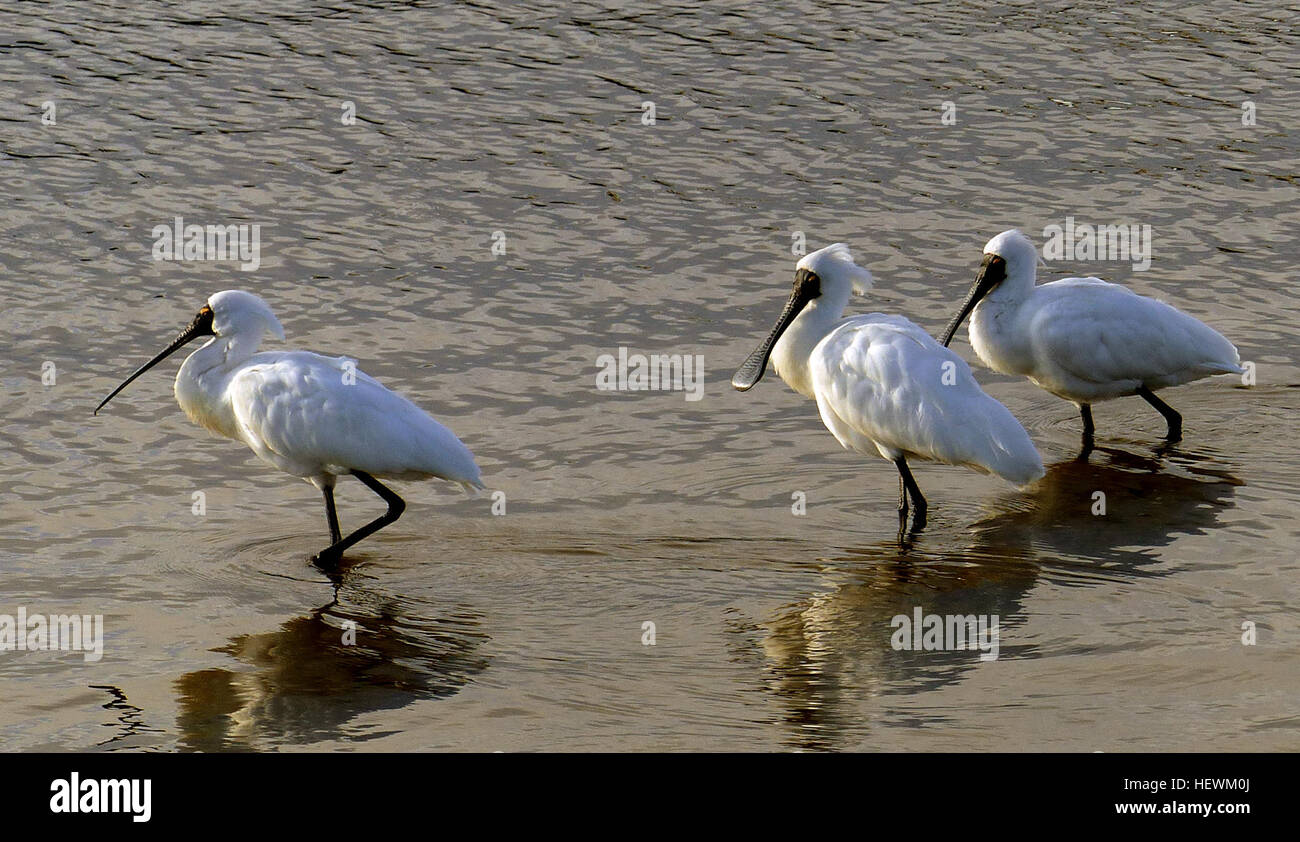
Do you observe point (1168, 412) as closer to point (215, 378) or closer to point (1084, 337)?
point (1084, 337)

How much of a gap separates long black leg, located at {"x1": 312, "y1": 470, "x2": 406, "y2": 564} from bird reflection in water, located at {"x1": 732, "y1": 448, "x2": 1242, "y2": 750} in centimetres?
192

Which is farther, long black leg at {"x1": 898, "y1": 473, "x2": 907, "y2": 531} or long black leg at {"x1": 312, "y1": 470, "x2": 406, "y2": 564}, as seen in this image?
long black leg at {"x1": 898, "y1": 473, "x2": 907, "y2": 531}

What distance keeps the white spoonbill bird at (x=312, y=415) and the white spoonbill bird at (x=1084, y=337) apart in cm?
350

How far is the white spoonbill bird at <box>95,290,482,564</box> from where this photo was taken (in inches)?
338

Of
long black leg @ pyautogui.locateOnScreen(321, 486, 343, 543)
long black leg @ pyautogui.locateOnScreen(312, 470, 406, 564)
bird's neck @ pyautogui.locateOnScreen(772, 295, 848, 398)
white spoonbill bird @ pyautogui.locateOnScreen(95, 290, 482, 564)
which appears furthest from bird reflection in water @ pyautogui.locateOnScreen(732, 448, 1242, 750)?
long black leg @ pyautogui.locateOnScreen(321, 486, 343, 543)

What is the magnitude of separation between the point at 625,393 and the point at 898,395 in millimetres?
2346

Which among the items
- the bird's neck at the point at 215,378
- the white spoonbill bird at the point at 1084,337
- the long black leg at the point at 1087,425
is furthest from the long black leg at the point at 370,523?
the long black leg at the point at 1087,425

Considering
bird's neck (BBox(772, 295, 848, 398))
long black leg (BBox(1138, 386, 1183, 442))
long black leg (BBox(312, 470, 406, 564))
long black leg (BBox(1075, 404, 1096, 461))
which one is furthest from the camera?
long black leg (BBox(1075, 404, 1096, 461))

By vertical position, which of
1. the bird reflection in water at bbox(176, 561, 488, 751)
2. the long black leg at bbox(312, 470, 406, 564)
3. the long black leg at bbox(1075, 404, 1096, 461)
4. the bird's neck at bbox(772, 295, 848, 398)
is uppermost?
the bird's neck at bbox(772, 295, 848, 398)

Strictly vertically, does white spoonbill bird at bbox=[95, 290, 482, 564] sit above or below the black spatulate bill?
below

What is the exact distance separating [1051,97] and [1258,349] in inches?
201

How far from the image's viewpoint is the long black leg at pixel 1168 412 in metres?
10.5

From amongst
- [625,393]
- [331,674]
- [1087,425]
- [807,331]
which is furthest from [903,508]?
[331,674]

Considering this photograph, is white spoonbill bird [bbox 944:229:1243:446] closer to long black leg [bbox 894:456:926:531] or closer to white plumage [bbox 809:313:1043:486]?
white plumage [bbox 809:313:1043:486]
